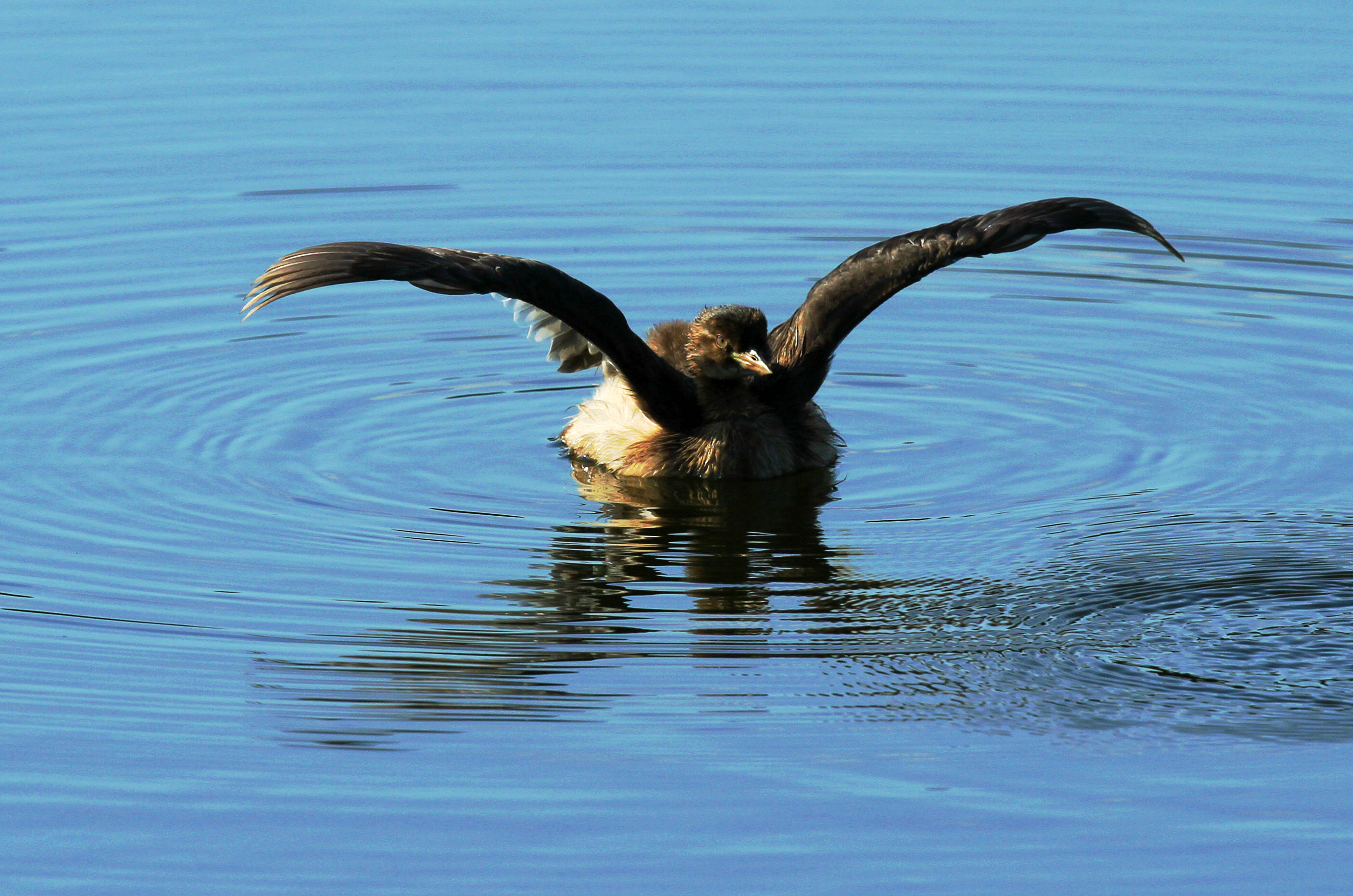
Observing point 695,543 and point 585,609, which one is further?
point 695,543

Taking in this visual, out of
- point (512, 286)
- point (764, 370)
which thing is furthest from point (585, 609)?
point (764, 370)

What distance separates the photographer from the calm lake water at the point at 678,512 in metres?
6.94

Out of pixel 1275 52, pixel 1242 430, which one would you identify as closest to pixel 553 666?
pixel 1242 430

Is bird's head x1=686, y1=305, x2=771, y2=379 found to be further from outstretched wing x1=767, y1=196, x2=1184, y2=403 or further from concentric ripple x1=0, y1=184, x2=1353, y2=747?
concentric ripple x1=0, y1=184, x2=1353, y2=747

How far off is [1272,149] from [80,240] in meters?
9.58

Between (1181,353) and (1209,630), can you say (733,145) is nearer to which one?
(1181,353)

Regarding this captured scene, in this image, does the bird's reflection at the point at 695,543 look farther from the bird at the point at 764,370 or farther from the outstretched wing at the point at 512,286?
the outstretched wing at the point at 512,286

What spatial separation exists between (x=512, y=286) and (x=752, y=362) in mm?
1547

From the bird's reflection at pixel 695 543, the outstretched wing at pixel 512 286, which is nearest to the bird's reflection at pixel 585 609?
the bird's reflection at pixel 695 543

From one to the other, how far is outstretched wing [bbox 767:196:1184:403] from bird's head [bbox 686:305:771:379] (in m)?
0.24

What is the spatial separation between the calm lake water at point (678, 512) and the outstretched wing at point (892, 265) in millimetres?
652

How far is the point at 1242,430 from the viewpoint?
11.7 m

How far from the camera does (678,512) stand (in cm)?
1087

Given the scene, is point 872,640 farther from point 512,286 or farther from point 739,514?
point 512,286
